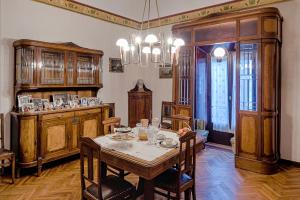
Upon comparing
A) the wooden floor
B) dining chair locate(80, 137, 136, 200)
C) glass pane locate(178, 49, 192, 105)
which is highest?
glass pane locate(178, 49, 192, 105)

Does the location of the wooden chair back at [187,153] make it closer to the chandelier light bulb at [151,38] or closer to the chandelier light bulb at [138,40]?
the chandelier light bulb at [151,38]

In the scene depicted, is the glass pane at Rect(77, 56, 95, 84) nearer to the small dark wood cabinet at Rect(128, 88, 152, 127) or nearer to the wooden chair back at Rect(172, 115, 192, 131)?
the small dark wood cabinet at Rect(128, 88, 152, 127)

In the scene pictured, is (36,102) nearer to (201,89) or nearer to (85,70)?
(85,70)

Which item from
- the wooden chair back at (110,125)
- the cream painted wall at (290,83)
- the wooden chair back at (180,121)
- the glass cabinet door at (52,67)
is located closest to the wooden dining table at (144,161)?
the wooden chair back at (110,125)

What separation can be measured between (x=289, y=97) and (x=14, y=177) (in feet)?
15.8

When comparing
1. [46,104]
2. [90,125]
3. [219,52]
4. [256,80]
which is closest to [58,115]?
[46,104]

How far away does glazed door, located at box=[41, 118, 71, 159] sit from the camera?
3.80 metres

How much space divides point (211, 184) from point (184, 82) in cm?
225

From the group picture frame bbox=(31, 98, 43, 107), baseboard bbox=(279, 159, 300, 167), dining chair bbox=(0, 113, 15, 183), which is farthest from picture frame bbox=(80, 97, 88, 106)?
baseboard bbox=(279, 159, 300, 167)

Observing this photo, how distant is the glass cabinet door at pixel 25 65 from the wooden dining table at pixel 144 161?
2.04m

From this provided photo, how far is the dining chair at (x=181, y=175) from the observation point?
2.38 m

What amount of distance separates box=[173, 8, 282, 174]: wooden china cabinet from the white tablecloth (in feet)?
6.92

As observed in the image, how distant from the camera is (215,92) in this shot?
18.5 ft

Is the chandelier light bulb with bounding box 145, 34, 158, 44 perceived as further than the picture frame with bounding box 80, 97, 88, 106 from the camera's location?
No
